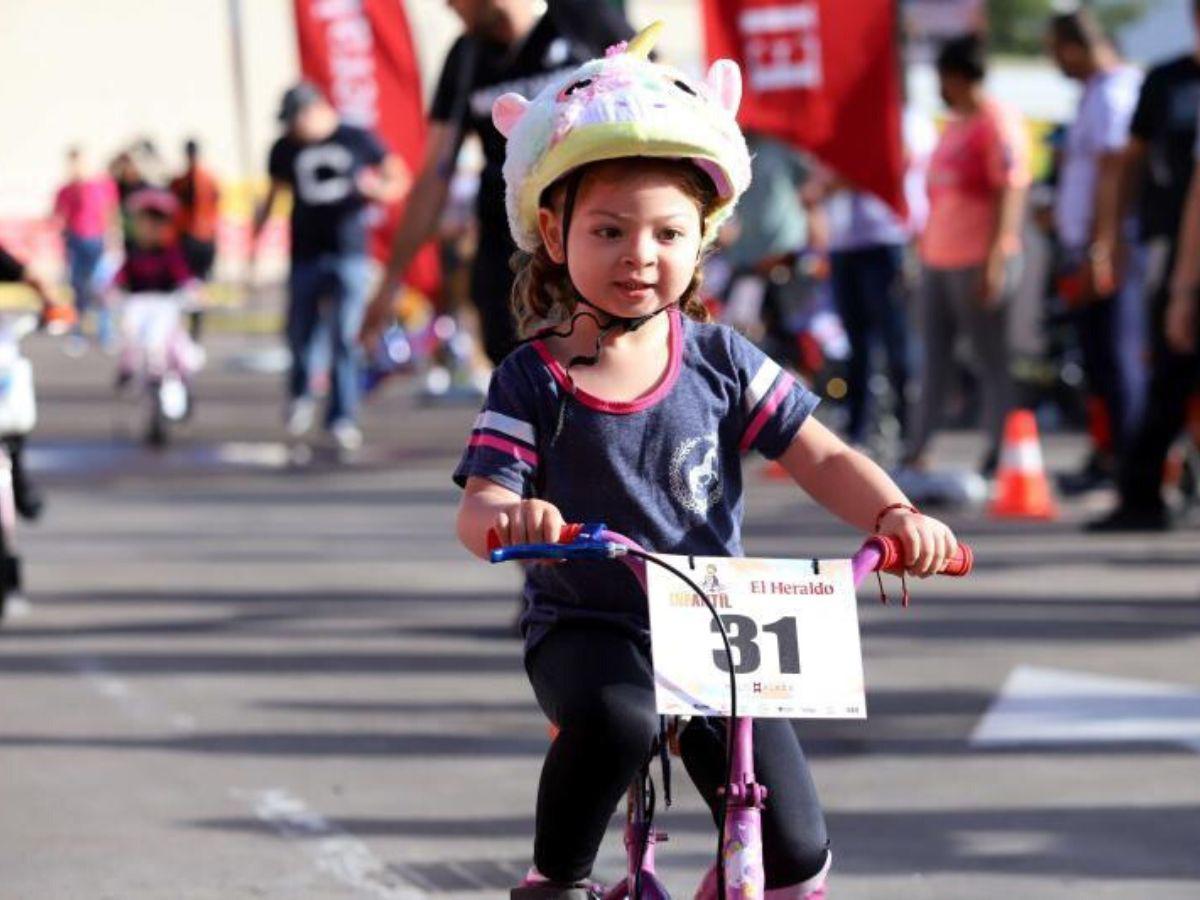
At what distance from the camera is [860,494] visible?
4.43 metres

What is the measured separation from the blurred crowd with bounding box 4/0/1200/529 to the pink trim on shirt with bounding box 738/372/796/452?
4.91ft

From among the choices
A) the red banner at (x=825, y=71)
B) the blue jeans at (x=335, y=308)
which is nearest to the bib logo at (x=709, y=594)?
the red banner at (x=825, y=71)

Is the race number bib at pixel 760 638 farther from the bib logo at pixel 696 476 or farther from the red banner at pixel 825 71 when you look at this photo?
the red banner at pixel 825 71

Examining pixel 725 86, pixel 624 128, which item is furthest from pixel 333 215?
pixel 624 128

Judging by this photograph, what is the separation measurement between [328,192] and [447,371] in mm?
6276

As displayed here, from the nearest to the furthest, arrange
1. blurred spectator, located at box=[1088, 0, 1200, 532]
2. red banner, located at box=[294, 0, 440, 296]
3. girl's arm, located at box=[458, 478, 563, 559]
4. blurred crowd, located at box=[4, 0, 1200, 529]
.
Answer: girl's arm, located at box=[458, 478, 563, 559] → blurred crowd, located at box=[4, 0, 1200, 529] → blurred spectator, located at box=[1088, 0, 1200, 532] → red banner, located at box=[294, 0, 440, 296]

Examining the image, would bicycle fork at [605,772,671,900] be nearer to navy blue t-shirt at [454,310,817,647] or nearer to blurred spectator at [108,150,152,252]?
navy blue t-shirt at [454,310,817,647]

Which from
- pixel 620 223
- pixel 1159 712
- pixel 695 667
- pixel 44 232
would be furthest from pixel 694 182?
pixel 44 232

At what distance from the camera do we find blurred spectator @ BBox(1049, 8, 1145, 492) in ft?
41.9

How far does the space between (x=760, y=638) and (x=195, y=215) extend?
2368 cm

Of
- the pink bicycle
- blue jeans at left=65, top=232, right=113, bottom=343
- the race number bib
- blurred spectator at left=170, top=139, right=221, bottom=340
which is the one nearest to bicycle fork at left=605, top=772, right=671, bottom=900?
the pink bicycle

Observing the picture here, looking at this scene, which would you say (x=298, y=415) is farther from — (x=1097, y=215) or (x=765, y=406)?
(x=765, y=406)

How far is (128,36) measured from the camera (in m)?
61.2

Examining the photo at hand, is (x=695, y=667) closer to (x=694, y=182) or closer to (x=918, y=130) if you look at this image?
(x=694, y=182)
